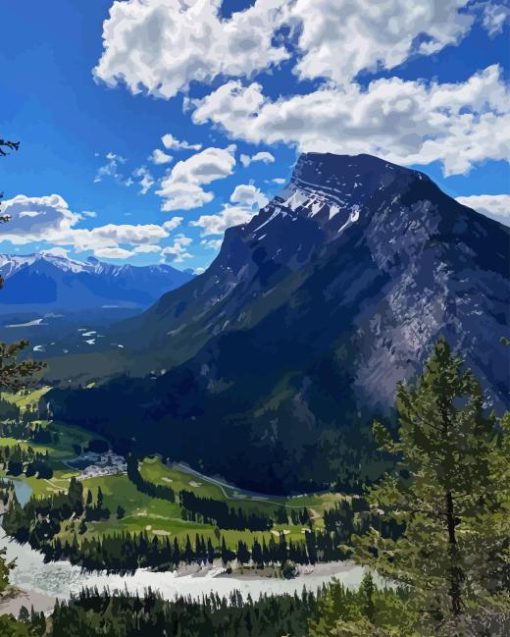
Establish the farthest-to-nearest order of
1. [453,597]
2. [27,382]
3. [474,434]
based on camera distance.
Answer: [474,434] → [453,597] → [27,382]

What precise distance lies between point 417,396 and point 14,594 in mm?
21294

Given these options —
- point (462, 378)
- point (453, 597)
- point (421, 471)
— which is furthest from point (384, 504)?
point (462, 378)

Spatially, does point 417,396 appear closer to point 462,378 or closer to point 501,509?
point 462,378

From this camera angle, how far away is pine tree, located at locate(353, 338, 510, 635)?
25156mm

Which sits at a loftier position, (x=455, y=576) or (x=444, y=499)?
(x=444, y=499)

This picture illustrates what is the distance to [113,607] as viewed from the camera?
188 metres

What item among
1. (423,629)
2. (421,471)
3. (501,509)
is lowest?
(423,629)

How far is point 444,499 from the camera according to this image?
25953 millimetres

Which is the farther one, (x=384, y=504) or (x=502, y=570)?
(x=384, y=504)

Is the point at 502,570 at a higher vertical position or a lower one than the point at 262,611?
higher

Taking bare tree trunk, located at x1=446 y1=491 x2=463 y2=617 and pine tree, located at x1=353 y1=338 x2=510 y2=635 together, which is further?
pine tree, located at x1=353 y1=338 x2=510 y2=635

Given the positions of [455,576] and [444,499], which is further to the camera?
[444,499]

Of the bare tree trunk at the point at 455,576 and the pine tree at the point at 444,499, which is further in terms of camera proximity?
the pine tree at the point at 444,499

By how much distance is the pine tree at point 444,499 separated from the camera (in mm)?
25156
